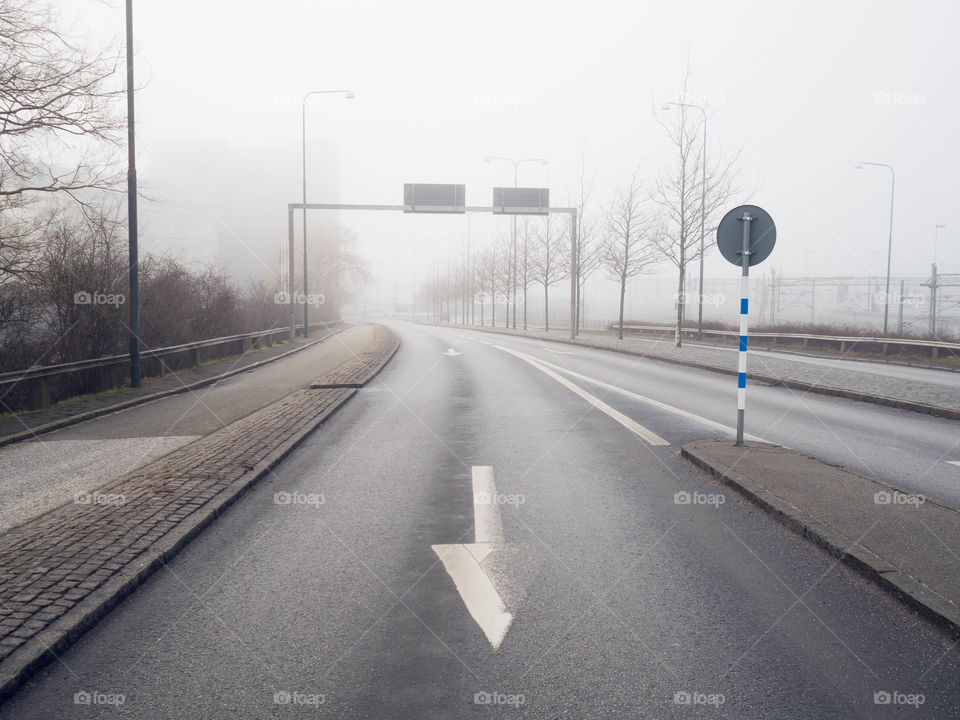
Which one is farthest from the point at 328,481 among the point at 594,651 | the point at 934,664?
the point at 934,664

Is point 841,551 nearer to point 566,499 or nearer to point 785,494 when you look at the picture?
point 785,494

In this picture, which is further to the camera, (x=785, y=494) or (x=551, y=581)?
(x=785, y=494)

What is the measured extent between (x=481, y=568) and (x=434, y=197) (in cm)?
2955

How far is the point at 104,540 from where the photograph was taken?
16.6 ft

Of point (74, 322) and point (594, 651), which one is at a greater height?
point (74, 322)

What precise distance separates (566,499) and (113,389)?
1124cm

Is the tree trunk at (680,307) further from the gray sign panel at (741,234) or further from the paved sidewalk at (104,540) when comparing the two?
the paved sidewalk at (104,540)

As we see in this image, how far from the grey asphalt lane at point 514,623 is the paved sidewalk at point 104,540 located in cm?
12

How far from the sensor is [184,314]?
19125 mm

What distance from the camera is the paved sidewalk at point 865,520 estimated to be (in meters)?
4.11

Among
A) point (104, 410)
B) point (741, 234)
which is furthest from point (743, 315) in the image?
point (104, 410)

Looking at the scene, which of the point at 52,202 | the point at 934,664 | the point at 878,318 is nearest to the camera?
the point at 934,664

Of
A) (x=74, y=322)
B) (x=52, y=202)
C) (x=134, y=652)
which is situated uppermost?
(x=52, y=202)

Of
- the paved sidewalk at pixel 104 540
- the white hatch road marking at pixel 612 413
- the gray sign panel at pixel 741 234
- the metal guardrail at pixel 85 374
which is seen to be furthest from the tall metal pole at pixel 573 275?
the paved sidewalk at pixel 104 540
